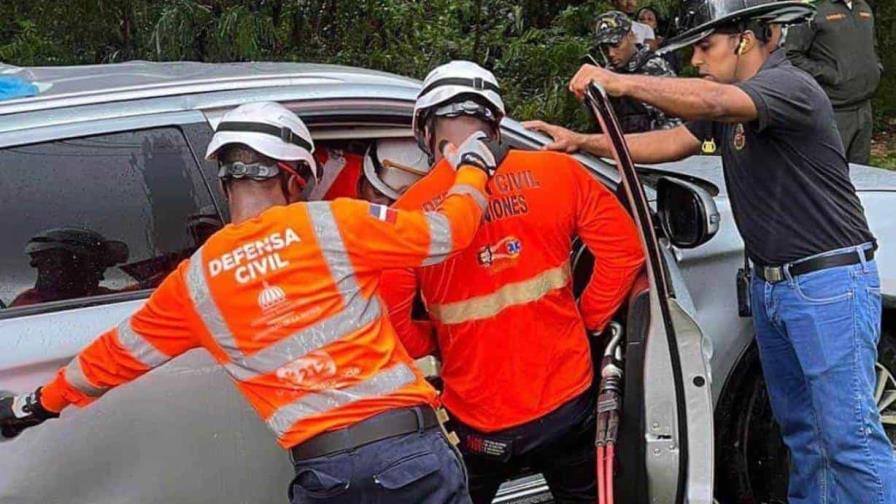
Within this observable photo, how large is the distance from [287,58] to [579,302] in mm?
4326

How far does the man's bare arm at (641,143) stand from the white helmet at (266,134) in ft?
3.48

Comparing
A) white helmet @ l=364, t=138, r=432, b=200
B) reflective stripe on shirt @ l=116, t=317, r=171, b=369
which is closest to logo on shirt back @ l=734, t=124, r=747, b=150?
white helmet @ l=364, t=138, r=432, b=200

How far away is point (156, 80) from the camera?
318cm

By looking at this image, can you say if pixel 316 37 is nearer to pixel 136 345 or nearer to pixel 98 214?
pixel 98 214

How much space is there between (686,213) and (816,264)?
40 cm

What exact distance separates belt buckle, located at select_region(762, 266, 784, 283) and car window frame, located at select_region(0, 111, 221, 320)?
5.24ft

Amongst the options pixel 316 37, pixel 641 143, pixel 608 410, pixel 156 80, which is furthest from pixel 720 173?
pixel 316 37

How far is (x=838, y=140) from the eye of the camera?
321 centimetres

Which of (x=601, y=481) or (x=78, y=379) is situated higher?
(x=78, y=379)

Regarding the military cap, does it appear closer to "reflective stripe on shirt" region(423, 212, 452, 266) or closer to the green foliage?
the green foliage

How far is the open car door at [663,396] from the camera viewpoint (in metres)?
2.89

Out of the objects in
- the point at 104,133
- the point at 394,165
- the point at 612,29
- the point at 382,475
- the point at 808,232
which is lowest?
the point at 382,475

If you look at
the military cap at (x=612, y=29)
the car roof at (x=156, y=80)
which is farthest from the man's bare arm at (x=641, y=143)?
the military cap at (x=612, y=29)

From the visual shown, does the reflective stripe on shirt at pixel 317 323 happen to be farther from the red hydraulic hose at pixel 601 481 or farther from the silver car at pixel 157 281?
the red hydraulic hose at pixel 601 481
